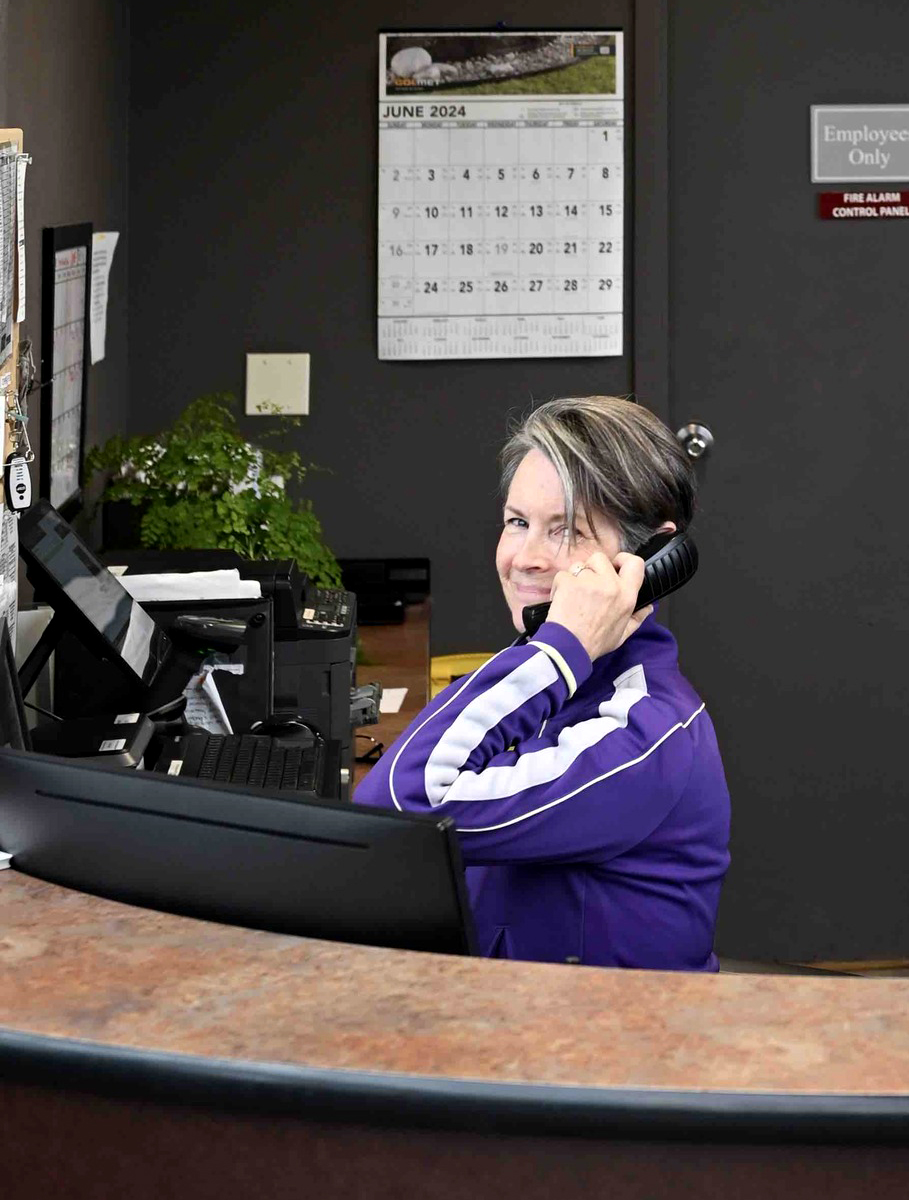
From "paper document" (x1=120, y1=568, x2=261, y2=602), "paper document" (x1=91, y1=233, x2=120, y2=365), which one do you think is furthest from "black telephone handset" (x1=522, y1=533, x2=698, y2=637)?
"paper document" (x1=91, y1=233, x2=120, y2=365)

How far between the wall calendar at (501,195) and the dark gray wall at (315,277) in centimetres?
5

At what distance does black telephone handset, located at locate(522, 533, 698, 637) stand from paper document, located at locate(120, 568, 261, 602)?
658 mm

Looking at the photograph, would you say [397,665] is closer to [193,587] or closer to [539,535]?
[193,587]

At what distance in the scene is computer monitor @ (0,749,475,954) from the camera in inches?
34.4

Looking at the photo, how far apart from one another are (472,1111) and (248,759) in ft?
3.49

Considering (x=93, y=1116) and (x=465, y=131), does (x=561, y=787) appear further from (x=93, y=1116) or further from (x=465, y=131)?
(x=465, y=131)

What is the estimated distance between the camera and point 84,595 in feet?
5.96

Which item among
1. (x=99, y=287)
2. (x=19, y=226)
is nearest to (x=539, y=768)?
(x=19, y=226)

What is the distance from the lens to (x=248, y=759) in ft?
5.70

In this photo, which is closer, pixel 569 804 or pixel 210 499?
pixel 569 804

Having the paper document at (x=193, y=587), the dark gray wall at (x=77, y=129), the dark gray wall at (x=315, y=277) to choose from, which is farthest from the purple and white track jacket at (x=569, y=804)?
the dark gray wall at (x=315, y=277)

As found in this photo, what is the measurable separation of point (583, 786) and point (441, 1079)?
0.60 metres

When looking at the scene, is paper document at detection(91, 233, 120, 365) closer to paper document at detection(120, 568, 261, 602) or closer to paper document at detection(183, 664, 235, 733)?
paper document at detection(120, 568, 261, 602)

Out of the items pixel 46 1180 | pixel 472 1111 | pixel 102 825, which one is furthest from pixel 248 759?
pixel 472 1111
